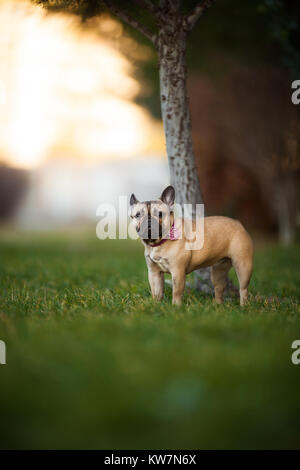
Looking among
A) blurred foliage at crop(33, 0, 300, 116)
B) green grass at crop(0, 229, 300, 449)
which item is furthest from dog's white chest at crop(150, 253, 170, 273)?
blurred foliage at crop(33, 0, 300, 116)

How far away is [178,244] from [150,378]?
2.13m

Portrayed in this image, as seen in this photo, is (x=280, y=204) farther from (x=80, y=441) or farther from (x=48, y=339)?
(x=80, y=441)

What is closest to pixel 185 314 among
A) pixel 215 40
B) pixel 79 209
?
pixel 215 40

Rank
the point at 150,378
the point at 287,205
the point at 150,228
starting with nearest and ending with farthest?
the point at 150,378
the point at 150,228
the point at 287,205

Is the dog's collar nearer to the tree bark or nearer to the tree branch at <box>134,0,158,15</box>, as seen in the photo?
the tree bark

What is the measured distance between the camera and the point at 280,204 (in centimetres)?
1463

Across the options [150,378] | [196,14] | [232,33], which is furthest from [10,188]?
[150,378]

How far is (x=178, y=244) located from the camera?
443cm

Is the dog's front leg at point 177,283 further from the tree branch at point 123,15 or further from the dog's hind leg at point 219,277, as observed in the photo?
the tree branch at point 123,15

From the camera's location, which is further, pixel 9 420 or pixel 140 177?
pixel 140 177

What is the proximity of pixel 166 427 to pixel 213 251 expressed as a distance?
275 centimetres

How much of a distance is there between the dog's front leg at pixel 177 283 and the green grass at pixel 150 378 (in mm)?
169
